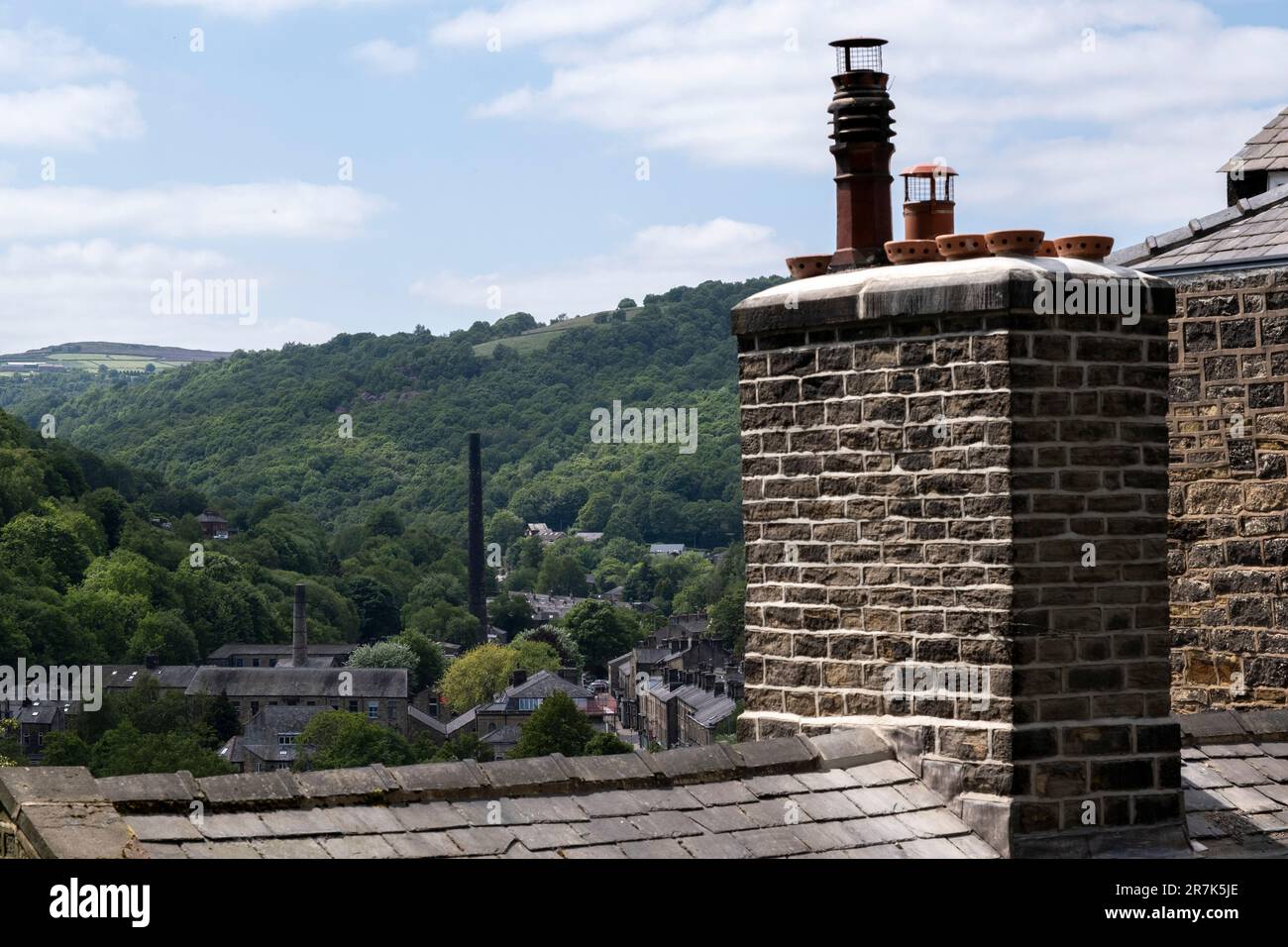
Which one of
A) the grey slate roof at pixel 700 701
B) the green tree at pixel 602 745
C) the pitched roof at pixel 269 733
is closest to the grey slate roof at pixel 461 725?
the pitched roof at pixel 269 733

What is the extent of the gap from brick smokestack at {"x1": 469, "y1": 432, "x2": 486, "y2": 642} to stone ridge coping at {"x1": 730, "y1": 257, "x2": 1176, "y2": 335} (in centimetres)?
13691

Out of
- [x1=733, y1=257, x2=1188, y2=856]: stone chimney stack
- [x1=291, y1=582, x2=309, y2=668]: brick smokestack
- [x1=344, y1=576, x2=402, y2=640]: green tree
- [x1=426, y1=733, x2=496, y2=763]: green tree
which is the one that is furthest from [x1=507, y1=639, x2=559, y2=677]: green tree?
[x1=733, y1=257, x2=1188, y2=856]: stone chimney stack

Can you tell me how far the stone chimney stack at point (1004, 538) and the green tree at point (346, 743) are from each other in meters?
92.0

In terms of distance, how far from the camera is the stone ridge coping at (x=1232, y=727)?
31.6ft

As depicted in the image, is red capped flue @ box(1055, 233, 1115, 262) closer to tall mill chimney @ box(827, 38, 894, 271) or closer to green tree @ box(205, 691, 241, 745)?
tall mill chimney @ box(827, 38, 894, 271)

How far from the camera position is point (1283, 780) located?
9.25m

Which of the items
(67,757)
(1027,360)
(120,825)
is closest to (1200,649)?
(1027,360)

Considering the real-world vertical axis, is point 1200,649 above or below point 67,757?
above

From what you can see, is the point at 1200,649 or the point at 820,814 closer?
the point at 820,814

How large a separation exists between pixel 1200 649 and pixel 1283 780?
75.3 inches

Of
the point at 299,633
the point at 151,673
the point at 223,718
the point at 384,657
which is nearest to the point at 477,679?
the point at 384,657

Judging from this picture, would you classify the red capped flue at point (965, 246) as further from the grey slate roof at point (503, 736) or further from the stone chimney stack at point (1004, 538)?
the grey slate roof at point (503, 736)
